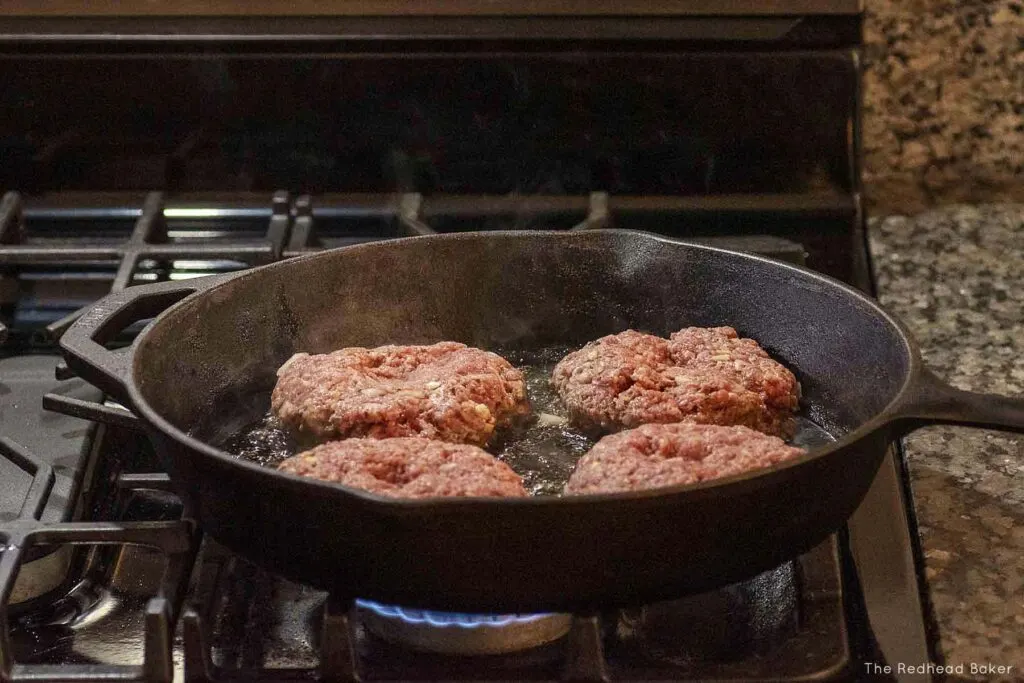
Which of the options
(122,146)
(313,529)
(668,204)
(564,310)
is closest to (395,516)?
(313,529)

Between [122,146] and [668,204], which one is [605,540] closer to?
[668,204]

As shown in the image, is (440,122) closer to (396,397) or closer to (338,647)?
(396,397)

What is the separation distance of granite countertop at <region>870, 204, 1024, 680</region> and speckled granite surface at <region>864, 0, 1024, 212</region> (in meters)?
0.05

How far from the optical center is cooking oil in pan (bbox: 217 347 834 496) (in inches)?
52.4

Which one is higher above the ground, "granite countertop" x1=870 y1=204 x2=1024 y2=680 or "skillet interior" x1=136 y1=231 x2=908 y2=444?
"skillet interior" x1=136 y1=231 x2=908 y2=444

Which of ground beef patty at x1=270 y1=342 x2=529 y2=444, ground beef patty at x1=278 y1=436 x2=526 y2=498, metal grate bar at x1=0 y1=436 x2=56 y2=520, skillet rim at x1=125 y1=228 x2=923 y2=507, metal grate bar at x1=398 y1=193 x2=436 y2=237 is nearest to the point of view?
skillet rim at x1=125 y1=228 x2=923 y2=507

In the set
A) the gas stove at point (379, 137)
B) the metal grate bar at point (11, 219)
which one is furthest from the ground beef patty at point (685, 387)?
the metal grate bar at point (11, 219)

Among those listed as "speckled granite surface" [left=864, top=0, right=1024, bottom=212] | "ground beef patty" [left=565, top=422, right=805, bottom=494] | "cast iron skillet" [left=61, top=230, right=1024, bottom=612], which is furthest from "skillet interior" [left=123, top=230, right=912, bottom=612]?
"speckled granite surface" [left=864, top=0, right=1024, bottom=212]

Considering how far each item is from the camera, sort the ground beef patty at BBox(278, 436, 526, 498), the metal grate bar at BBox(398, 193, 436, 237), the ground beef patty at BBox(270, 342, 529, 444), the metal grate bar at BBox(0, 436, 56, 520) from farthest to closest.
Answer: the metal grate bar at BBox(398, 193, 436, 237) < the ground beef patty at BBox(270, 342, 529, 444) < the metal grate bar at BBox(0, 436, 56, 520) < the ground beef patty at BBox(278, 436, 526, 498)

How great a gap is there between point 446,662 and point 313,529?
208 mm

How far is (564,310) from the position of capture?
158 cm

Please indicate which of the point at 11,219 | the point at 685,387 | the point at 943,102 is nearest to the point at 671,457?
the point at 685,387

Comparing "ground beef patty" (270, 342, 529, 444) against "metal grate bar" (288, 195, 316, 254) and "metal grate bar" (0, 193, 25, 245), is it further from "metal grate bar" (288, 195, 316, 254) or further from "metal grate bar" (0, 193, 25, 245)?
"metal grate bar" (0, 193, 25, 245)

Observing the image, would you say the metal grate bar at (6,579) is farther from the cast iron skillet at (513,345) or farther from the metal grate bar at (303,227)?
the metal grate bar at (303,227)
